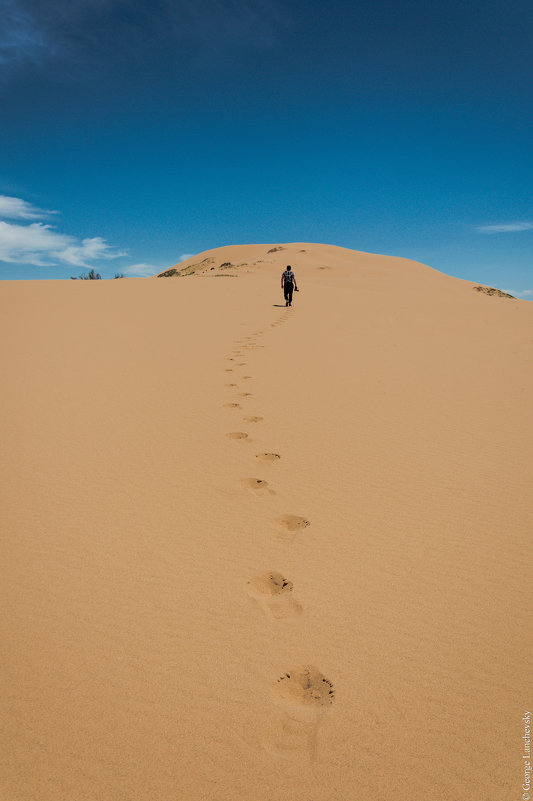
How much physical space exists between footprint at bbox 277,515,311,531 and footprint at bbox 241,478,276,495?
0.31m

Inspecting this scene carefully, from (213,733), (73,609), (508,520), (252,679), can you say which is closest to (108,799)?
(213,733)

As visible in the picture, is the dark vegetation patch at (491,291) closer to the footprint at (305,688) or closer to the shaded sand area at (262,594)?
the shaded sand area at (262,594)

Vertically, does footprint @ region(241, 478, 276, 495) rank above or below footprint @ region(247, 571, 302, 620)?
above

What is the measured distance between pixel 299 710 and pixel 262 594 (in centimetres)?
61

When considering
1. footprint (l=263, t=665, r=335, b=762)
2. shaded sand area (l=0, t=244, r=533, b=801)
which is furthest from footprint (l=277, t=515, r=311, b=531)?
footprint (l=263, t=665, r=335, b=762)

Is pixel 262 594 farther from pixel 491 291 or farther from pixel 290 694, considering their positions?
pixel 491 291

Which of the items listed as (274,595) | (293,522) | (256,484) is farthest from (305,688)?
(256,484)

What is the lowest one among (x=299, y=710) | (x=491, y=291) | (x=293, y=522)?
(x=299, y=710)

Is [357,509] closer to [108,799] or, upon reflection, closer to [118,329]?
[108,799]

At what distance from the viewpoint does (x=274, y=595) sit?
84.9 inches

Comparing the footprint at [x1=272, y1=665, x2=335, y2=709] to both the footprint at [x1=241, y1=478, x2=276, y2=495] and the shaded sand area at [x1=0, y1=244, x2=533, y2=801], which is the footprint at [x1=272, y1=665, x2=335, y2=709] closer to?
the shaded sand area at [x1=0, y1=244, x2=533, y2=801]

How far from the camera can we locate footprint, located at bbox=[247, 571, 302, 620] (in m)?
2.04

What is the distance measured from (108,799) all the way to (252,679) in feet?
1.94

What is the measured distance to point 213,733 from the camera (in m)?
1.50
